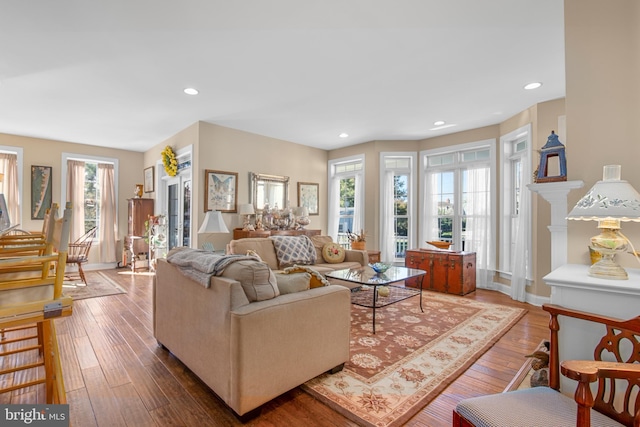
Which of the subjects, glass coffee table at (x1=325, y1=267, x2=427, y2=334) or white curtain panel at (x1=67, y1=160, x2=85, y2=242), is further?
white curtain panel at (x1=67, y1=160, x2=85, y2=242)

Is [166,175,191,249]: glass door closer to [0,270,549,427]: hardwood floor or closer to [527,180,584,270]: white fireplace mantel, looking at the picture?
[0,270,549,427]: hardwood floor

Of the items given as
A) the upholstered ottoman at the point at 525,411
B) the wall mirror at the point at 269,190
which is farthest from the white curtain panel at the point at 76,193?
the upholstered ottoman at the point at 525,411

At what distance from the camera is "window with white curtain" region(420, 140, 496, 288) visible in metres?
4.93

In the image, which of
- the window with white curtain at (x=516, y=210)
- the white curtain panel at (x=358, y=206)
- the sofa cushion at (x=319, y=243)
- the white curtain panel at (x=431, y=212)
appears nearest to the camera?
the window with white curtain at (x=516, y=210)

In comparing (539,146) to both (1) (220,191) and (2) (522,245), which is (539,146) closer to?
(2) (522,245)

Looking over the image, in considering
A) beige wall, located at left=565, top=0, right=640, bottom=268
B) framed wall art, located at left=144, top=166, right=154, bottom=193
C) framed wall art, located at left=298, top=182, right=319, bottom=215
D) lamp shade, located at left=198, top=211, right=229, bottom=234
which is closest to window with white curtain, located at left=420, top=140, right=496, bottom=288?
framed wall art, located at left=298, top=182, right=319, bottom=215

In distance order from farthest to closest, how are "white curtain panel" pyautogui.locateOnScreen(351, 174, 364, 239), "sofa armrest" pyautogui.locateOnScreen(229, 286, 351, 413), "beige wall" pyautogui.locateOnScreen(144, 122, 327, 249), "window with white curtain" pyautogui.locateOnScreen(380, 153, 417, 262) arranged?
"white curtain panel" pyautogui.locateOnScreen(351, 174, 364, 239)
"window with white curtain" pyautogui.locateOnScreen(380, 153, 417, 262)
"beige wall" pyautogui.locateOnScreen(144, 122, 327, 249)
"sofa armrest" pyautogui.locateOnScreen(229, 286, 351, 413)

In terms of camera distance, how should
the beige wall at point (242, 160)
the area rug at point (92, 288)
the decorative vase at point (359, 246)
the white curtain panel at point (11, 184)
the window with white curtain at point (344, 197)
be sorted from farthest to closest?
1. the window with white curtain at point (344, 197)
2. the white curtain panel at point (11, 184)
3. the decorative vase at point (359, 246)
4. the beige wall at point (242, 160)
5. the area rug at point (92, 288)

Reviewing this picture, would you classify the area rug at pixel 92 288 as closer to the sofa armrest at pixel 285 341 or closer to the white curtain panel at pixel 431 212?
the sofa armrest at pixel 285 341

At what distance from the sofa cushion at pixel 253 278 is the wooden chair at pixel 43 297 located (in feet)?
2.57

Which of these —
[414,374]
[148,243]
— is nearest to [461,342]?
[414,374]

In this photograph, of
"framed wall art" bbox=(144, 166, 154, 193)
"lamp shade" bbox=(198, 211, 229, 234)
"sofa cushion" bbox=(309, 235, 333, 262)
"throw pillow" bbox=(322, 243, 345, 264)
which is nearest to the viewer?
"lamp shade" bbox=(198, 211, 229, 234)

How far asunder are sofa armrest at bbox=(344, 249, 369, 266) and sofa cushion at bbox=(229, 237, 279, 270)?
44.3 inches

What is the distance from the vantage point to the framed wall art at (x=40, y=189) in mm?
5738
